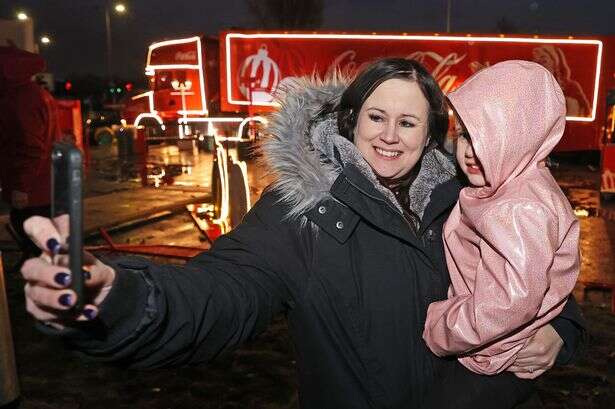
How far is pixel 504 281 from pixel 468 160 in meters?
0.60

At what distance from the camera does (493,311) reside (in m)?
1.80

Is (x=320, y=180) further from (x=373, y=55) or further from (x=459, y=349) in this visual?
(x=373, y=55)

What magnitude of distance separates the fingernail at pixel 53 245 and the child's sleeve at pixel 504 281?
1213 millimetres

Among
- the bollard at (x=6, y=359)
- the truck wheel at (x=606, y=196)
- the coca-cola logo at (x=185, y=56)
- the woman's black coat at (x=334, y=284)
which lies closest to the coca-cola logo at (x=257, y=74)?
the coca-cola logo at (x=185, y=56)

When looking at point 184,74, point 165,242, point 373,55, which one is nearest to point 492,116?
point 165,242

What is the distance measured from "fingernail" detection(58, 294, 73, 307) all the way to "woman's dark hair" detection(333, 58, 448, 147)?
1.38 meters

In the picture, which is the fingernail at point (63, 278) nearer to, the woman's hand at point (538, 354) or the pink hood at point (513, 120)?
the pink hood at point (513, 120)

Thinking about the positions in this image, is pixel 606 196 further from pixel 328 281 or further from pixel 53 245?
pixel 53 245

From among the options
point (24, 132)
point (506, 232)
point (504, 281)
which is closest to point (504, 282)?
point (504, 281)

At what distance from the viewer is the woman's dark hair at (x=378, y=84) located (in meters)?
2.27

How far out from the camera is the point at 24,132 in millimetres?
5711

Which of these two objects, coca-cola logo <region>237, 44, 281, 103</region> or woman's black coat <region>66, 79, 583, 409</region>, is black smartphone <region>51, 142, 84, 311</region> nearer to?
woman's black coat <region>66, 79, 583, 409</region>

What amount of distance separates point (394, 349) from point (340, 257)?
35 centimetres

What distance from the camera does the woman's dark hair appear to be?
2.27 m
